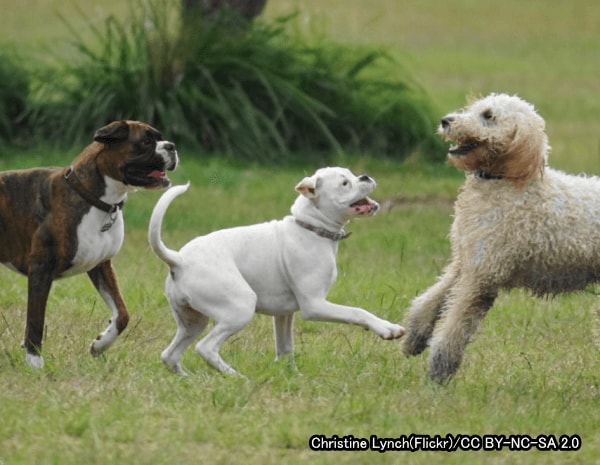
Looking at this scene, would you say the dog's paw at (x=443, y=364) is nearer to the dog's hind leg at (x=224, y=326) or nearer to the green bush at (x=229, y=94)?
the dog's hind leg at (x=224, y=326)

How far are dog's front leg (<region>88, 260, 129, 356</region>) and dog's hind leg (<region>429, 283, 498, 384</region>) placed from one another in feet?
5.33

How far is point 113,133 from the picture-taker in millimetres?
7012

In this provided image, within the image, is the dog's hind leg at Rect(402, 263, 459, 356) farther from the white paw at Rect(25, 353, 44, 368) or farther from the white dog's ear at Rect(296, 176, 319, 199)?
the white paw at Rect(25, 353, 44, 368)

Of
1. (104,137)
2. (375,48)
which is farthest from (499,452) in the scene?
(375,48)

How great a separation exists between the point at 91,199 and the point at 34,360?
33.8 inches

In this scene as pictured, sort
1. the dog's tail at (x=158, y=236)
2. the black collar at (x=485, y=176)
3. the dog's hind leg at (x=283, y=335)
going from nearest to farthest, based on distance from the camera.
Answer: the dog's tail at (x=158, y=236), the black collar at (x=485, y=176), the dog's hind leg at (x=283, y=335)

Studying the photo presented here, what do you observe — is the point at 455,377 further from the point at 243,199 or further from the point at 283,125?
the point at 283,125

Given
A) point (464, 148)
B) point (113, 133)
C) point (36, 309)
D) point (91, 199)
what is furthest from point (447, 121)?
point (36, 309)

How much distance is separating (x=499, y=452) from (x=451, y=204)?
6.52m

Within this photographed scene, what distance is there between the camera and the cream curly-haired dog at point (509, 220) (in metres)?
6.76

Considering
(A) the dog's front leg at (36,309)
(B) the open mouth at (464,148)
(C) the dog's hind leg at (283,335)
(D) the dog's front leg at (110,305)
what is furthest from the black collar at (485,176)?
(A) the dog's front leg at (36,309)

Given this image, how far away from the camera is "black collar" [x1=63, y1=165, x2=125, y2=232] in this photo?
6980mm

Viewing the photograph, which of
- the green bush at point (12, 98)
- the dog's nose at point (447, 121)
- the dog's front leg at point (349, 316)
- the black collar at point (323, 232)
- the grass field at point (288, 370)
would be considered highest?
the dog's nose at point (447, 121)

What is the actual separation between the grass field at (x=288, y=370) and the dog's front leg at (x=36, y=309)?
0.29 feet
